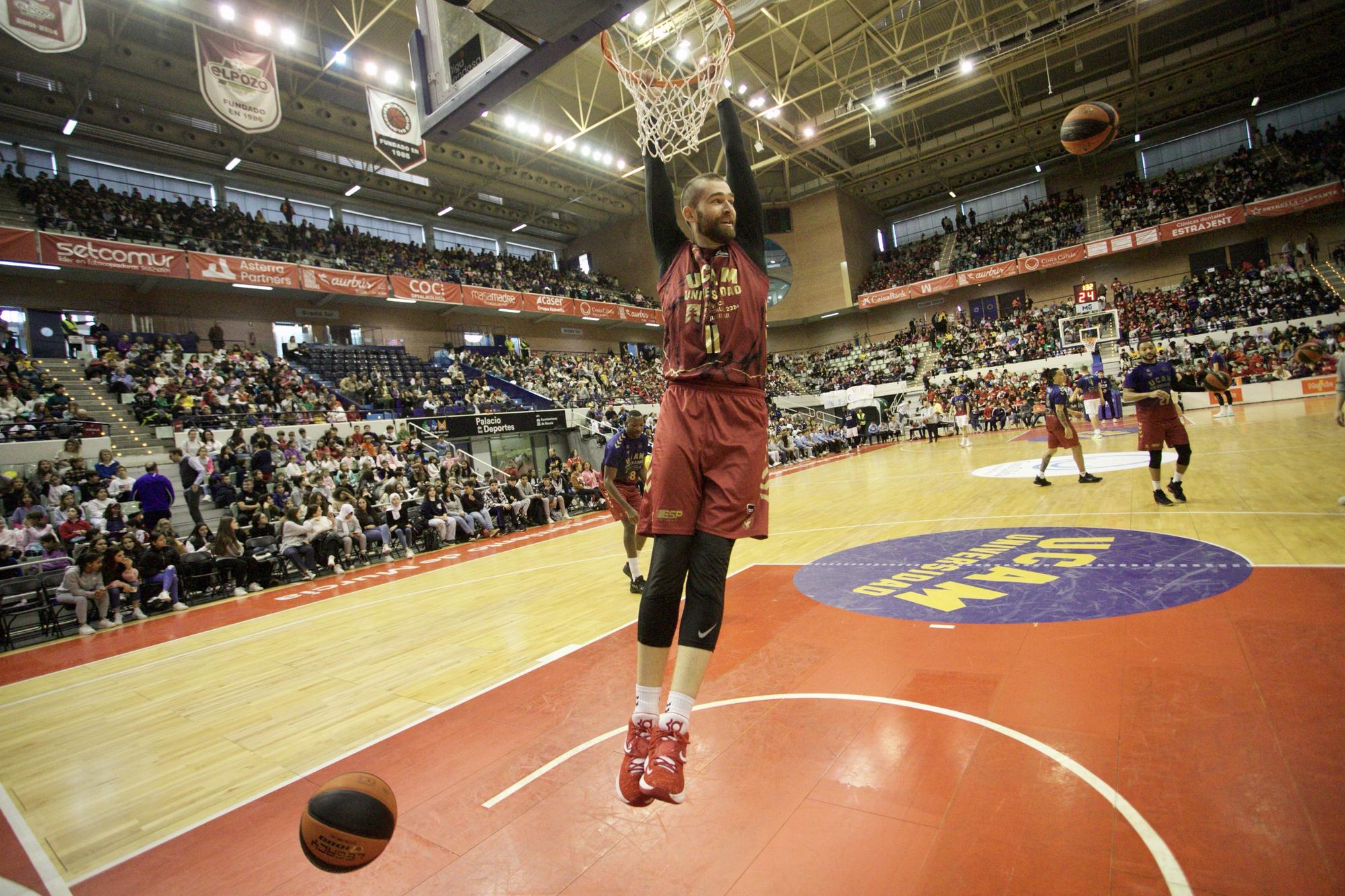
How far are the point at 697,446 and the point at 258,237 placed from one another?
24.4 metres

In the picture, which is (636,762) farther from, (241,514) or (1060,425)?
(241,514)

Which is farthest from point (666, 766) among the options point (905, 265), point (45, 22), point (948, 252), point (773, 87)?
point (948, 252)

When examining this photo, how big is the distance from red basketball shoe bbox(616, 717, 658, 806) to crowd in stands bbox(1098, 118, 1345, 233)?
3526 centimetres

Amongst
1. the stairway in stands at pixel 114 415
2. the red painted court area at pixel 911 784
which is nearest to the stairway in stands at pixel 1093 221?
the red painted court area at pixel 911 784

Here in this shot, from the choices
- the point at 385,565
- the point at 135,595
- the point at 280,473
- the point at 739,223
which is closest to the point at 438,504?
the point at 385,565

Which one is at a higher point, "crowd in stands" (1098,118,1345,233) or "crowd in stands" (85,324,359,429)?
"crowd in stands" (1098,118,1345,233)

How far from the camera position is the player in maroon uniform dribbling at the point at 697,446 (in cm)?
199

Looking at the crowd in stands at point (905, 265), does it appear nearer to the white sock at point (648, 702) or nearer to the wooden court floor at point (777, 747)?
the wooden court floor at point (777, 747)

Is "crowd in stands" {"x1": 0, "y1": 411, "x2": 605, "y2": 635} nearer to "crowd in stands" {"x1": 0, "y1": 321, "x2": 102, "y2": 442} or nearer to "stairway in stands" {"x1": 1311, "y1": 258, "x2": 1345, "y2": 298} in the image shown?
"crowd in stands" {"x1": 0, "y1": 321, "x2": 102, "y2": 442}

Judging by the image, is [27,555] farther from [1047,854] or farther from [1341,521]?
[1341,521]

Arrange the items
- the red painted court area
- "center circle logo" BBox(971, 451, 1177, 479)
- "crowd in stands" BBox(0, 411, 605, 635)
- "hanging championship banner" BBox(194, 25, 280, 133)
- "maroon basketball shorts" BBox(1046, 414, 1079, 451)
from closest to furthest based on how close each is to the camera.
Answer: the red painted court area
"crowd in stands" BBox(0, 411, 605, 635)
"maroon basketball shorts" BBox(1046, 414, 1079, 451)
"center circle logo" BBox(971, 451, 1177, 479)
"hanging championship banner" BBox(194, 25, 280, 133)

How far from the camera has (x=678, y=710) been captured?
1.95 m

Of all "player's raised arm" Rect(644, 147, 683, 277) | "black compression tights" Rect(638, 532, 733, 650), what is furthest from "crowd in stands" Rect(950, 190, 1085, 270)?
"black compression tights" Rect(638, 532, 733, 650)

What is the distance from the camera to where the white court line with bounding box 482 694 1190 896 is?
1.73 m
